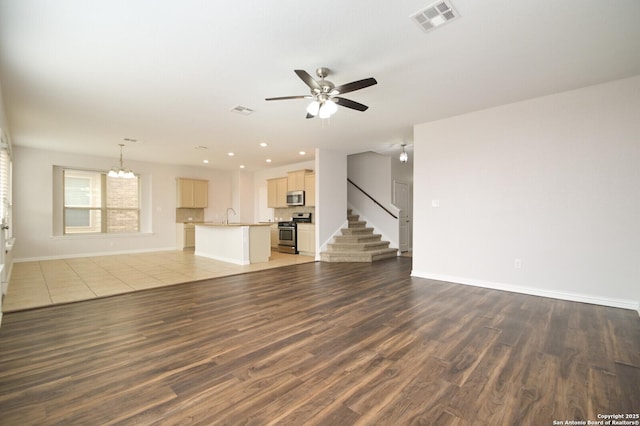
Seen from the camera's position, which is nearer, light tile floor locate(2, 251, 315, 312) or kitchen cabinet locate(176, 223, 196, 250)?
light tile floor locate(2, 251, 315, 312)

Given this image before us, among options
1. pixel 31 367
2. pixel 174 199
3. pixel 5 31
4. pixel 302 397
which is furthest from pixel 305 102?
pixel 174 199

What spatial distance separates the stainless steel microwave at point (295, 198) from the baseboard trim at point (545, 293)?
4.45 meters

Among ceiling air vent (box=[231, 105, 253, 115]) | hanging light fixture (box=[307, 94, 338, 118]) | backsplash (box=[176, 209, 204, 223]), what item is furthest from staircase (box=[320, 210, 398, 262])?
backsplash (box=[176, 209, 204, 223])

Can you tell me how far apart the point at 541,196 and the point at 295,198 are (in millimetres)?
6169

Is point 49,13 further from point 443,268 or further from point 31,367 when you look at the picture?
point 443,268

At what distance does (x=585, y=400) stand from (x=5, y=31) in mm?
5358

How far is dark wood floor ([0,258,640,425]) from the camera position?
5.53 ft

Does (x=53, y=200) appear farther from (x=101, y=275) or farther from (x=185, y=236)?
(x=101, y=275)

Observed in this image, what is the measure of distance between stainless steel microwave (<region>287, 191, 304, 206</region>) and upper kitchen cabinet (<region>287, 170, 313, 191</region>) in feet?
0.43

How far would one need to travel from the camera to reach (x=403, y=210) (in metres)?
8.49

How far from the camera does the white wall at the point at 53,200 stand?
701cm

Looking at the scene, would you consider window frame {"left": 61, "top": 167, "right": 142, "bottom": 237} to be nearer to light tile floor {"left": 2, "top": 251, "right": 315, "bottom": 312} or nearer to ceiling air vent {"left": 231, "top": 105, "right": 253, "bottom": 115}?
light tile floor {"left": 2, "top": 251, "right": 315, "bottom": 312}

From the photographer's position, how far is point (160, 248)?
9.18 meters

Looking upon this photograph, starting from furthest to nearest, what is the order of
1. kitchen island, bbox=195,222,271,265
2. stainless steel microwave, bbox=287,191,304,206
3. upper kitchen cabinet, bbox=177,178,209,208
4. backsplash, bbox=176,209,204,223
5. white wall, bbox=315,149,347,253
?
backsplash, bbox=176,209,204,223
upper kitchen cabinet, bbox=177,178,209,208
stainless steel microwave, bbox=287,191,304,206
white wall, bbox=315,149,347,253
kitchen island, bbox=195,222,271,265
